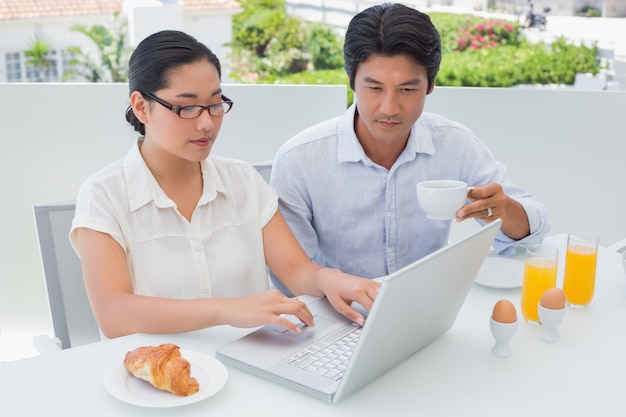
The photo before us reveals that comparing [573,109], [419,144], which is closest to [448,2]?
[573,109]

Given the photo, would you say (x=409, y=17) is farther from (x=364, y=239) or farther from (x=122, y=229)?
(x=122, y=229)

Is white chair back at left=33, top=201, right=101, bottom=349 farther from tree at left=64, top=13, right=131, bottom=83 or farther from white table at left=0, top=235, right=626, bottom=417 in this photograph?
tree at left=64, top=13, right=131, bottom=83

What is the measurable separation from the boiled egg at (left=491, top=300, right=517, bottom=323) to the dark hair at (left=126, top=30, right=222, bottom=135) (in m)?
0.81

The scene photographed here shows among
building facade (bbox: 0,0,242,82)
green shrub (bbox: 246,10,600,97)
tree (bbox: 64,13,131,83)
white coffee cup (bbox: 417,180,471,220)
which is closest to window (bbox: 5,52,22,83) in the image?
building facade (bbox: 0,0,242,82)

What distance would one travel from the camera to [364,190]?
212 centimetres

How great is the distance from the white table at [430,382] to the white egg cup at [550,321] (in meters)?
0.02

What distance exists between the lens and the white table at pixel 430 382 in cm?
125

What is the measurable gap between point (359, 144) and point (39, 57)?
1254 centimetres

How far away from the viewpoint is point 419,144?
213 cm

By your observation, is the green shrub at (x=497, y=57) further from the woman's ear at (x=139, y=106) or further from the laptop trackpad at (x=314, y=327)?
the laptop trackpad at (x=314, y=327)

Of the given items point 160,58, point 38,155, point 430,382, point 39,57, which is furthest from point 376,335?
point 39,57

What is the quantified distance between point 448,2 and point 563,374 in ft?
42.6

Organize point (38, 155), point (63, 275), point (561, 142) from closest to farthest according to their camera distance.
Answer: point (63, 275) → point (38, 155) → point (561, 142)

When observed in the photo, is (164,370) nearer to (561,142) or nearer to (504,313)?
(504,313)
